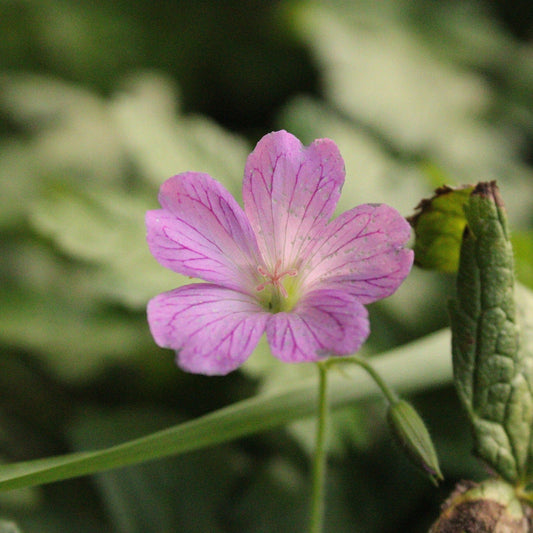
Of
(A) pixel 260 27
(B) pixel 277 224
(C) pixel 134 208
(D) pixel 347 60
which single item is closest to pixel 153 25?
(A) pixel 260 27

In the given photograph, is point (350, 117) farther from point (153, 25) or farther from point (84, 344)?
point (84, 344)

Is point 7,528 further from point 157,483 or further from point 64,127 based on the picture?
point 64,127

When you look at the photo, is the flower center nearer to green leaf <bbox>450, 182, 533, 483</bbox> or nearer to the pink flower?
the pink flower

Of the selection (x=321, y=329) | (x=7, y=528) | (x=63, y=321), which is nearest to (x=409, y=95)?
(x=63, y=321)

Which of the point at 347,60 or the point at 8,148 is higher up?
the point at 347,60

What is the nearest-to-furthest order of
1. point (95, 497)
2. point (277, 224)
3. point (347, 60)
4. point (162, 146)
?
1. point (277, 224)
2. point (95, 497)
3. point (162, 146)
4. point (347, 60)

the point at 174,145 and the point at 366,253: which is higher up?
the point at 174,145
